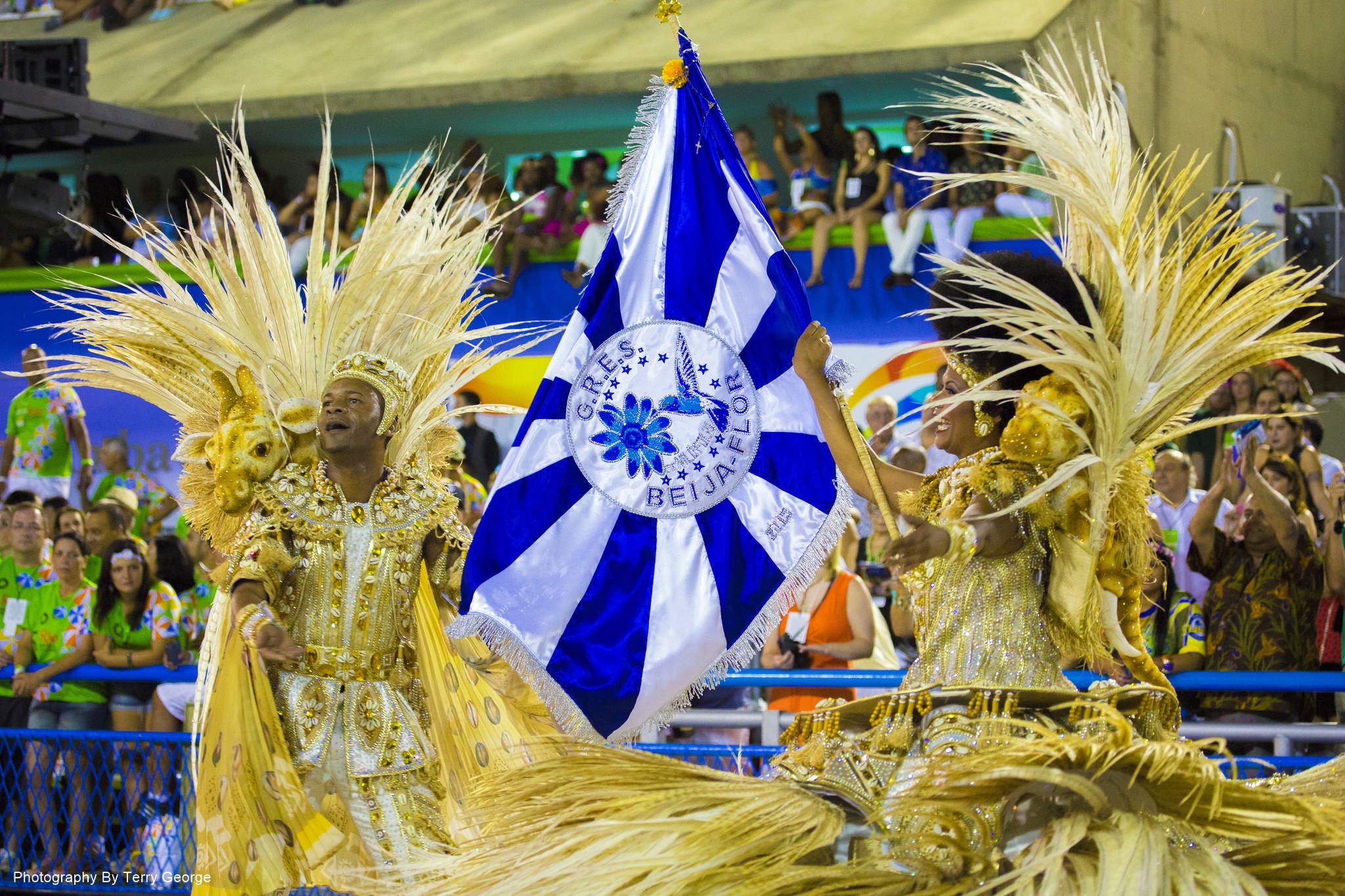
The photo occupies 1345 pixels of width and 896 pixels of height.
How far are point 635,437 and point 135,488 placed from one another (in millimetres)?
6381

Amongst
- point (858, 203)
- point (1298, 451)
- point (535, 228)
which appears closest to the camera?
point (1298, 451)

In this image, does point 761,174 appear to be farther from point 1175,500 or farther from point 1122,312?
point 1122,312

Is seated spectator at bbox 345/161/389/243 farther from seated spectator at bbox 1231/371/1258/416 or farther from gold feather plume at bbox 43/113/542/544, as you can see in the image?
seated spectator at bbox 1231/371/1258/416

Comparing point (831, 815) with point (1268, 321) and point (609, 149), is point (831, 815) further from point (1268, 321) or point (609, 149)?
point (609, 149)

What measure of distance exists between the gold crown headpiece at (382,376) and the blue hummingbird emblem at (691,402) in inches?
35.9

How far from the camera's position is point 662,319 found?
3.91 meters

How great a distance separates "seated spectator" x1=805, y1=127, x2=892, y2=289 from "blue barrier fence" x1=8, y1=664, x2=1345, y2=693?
440 centimetres

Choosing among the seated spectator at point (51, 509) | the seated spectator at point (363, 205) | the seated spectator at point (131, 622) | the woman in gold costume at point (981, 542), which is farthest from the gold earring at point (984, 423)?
the seated spectator at point (363, 205)

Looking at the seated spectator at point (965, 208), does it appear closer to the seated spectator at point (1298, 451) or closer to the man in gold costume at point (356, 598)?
the seated spectator at point (1298, 451)

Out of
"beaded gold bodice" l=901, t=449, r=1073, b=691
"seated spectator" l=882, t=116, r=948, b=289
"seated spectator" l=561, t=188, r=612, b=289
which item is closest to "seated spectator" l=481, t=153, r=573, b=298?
"seated spectator" l=561, t=188, r=612, b=289

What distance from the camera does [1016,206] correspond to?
28.5 ft

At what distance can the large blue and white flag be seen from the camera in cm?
374

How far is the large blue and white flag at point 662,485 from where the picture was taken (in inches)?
147

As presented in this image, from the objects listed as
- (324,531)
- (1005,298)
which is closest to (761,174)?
(324,531)
